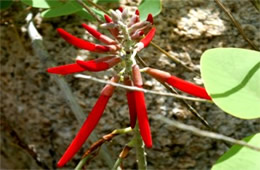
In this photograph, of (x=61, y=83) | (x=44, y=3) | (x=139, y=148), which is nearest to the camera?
(x=139, y=148)

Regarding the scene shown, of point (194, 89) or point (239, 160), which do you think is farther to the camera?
point (194, 89)

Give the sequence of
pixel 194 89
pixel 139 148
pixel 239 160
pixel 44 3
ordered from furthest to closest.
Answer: pixel 44 3, pixel 139 148, pixel 194 89, pixel 239 160

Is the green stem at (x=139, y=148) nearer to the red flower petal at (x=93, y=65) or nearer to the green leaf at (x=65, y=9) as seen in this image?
the red flower petal at (x=93, y=65)

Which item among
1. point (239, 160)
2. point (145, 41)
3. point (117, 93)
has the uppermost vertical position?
point (145, 41)

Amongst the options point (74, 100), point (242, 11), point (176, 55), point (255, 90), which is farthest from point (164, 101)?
point (255, 90)

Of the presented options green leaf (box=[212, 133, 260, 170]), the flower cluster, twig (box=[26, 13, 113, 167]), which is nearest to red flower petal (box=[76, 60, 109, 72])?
the flower cluster

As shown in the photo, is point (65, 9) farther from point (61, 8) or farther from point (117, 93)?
point (117, 93)

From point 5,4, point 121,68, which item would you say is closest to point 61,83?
point 5,4
